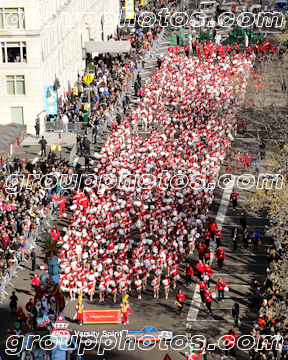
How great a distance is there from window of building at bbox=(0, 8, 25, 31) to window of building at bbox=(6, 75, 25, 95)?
3.35 meters

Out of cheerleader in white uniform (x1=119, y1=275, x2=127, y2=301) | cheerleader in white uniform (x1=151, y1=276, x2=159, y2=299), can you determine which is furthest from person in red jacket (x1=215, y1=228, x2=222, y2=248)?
cheerleader in white uniform (x1=119, y1=275, x2=127, y2=301)

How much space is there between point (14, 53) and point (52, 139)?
21.8 ft

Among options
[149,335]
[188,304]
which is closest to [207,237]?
[188,304]

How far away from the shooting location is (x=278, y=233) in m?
→ 42.2

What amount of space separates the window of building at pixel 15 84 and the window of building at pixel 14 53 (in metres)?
1.10

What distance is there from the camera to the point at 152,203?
153ft

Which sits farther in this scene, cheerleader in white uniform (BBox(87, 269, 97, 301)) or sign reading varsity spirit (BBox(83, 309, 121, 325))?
cheerleader in white uniform (BBox(87, 269, 97, 301))

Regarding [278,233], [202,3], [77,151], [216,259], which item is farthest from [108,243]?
[202,3]

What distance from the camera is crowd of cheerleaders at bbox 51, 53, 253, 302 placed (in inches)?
1510

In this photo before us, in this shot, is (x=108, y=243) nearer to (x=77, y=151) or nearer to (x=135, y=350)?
(x=135, y=350)

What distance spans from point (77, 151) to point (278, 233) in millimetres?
18337

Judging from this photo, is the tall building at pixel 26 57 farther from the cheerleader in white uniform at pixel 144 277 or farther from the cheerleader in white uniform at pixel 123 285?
the cheerleader in white uniform at pixel 123 285

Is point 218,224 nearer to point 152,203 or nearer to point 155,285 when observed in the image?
point 152,203

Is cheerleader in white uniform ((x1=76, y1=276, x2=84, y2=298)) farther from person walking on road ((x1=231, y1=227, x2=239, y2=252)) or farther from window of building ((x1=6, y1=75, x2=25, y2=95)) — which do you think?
window of building ((x1=6, y1=75, x2=25, y2=95))
